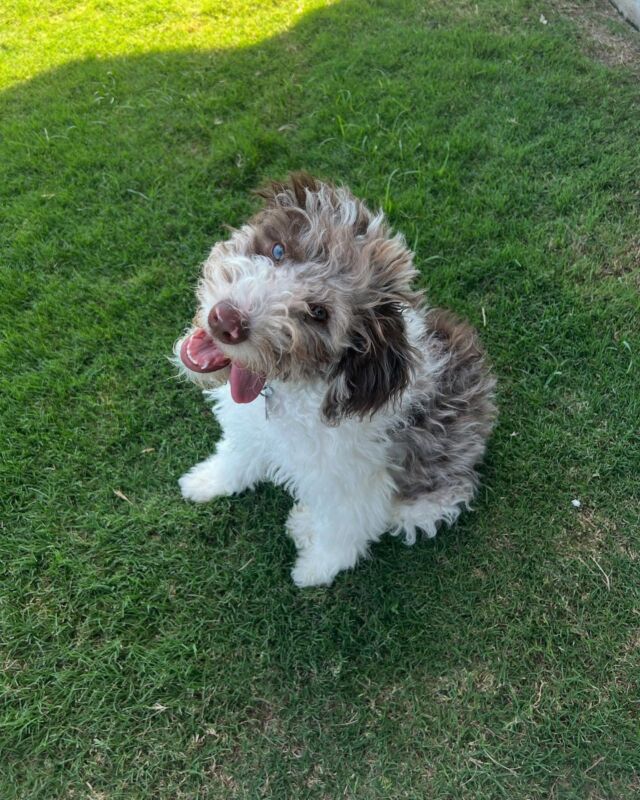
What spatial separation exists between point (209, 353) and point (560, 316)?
109 inches

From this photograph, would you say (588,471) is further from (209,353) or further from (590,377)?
(209,353)

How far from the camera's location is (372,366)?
2.14m

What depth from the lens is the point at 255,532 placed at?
3.35m

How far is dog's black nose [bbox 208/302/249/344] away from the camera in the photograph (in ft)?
6.41

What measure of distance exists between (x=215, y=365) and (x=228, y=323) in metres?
0.37

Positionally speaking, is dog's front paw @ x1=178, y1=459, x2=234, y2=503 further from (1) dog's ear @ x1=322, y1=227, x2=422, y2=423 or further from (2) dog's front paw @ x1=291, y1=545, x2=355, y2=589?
(1) dog's ear @ x1=322, y1=227, x2=422, y2=423

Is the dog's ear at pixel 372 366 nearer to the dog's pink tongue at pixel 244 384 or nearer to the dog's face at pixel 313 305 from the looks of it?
the dog's face at pixel 313 305

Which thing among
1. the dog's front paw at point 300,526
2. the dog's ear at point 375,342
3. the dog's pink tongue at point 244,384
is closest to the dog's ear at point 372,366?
the dog's ear at point 375,342

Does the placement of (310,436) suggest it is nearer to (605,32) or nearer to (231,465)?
(231,465)

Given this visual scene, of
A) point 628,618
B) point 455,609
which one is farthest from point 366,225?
point 628,618

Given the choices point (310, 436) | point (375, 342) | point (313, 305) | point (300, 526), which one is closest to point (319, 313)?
point (313, 305)

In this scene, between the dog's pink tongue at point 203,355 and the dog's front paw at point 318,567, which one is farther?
the dog's front paw at point 318,567

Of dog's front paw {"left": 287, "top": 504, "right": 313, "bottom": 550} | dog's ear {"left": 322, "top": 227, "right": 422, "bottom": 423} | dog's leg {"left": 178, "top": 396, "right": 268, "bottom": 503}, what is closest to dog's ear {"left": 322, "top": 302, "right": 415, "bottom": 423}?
dog's ear {"left": 322, "top": 227, "right": 422, "bottom": 423}

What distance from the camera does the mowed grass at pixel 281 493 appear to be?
9.26 feet
